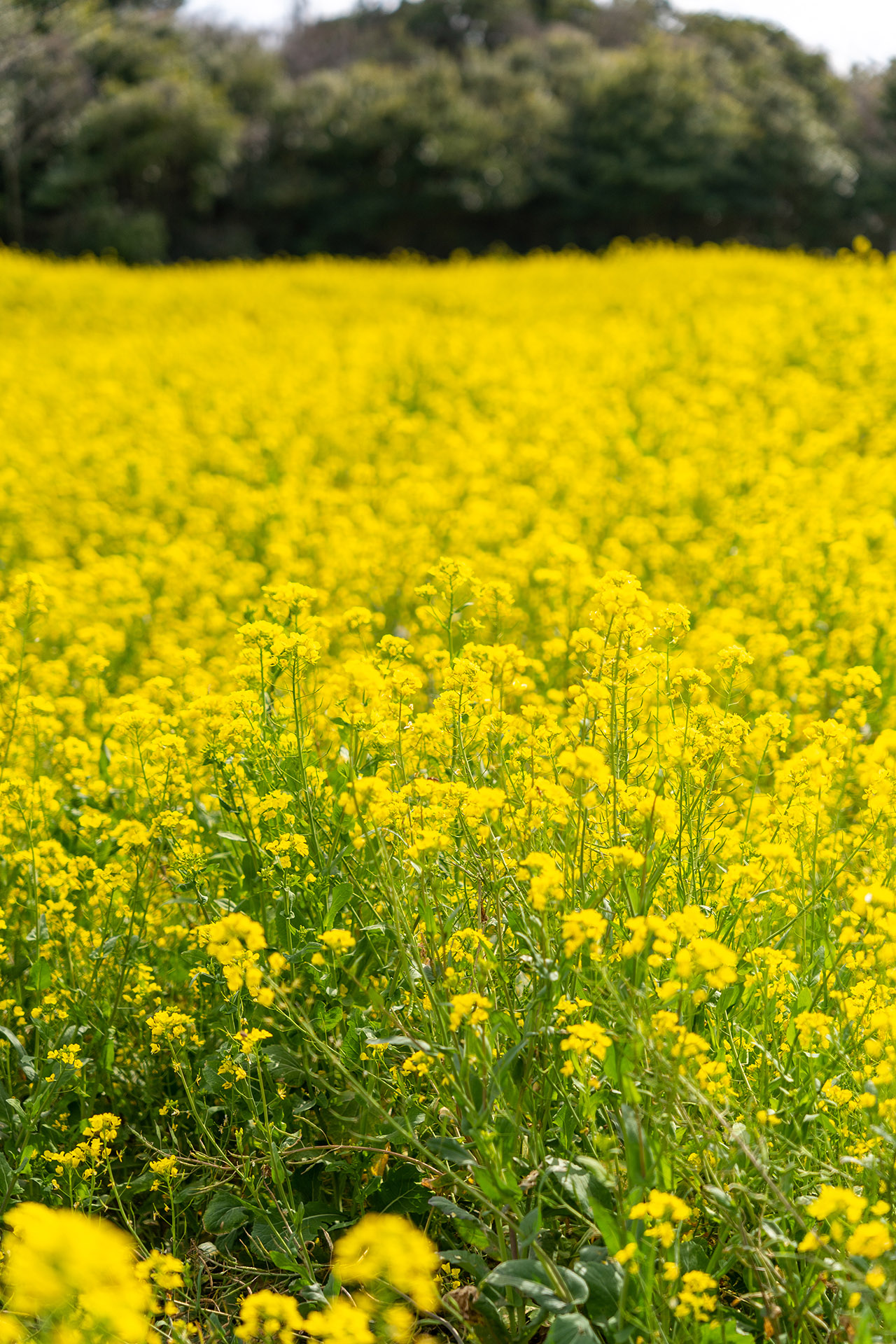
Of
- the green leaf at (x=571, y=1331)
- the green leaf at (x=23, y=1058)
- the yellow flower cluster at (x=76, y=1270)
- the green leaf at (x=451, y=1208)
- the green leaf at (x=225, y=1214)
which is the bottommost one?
the green leaf at (x=225, y=1214)

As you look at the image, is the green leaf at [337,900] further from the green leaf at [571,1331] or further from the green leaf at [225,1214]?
the green leaf at [571,1331]

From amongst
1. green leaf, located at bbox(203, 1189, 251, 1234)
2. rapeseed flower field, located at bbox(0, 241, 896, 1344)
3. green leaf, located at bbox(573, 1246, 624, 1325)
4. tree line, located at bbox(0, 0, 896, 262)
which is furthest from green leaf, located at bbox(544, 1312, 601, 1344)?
tree line, located at bbox(0, 0, 896, 262)

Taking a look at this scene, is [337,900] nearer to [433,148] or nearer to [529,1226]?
[529,1226]

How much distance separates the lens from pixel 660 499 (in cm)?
547

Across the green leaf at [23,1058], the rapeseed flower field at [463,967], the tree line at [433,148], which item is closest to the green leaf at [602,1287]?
the rapeseed flower field at [463,967]

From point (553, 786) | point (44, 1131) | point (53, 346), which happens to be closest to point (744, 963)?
point (553, 786)

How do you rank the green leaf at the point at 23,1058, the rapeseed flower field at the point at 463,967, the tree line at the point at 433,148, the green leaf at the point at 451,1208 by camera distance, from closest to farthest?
the rapeseed flower field at the point at 463,967
the green leaf at the point at 451,1208
the green leaf at the point at 23,1058
the tree line at the point at 433,148

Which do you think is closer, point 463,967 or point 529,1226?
point 529,1226

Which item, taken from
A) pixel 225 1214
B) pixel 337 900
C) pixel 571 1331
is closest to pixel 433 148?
pixel 337 900

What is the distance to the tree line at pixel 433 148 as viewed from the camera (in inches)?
995

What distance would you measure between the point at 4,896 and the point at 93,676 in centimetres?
96

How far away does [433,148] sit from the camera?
25.5 meters

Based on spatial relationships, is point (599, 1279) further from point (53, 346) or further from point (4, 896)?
point (53, 346)

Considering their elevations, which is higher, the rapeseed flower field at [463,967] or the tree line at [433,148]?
the tree line at [433,148]
